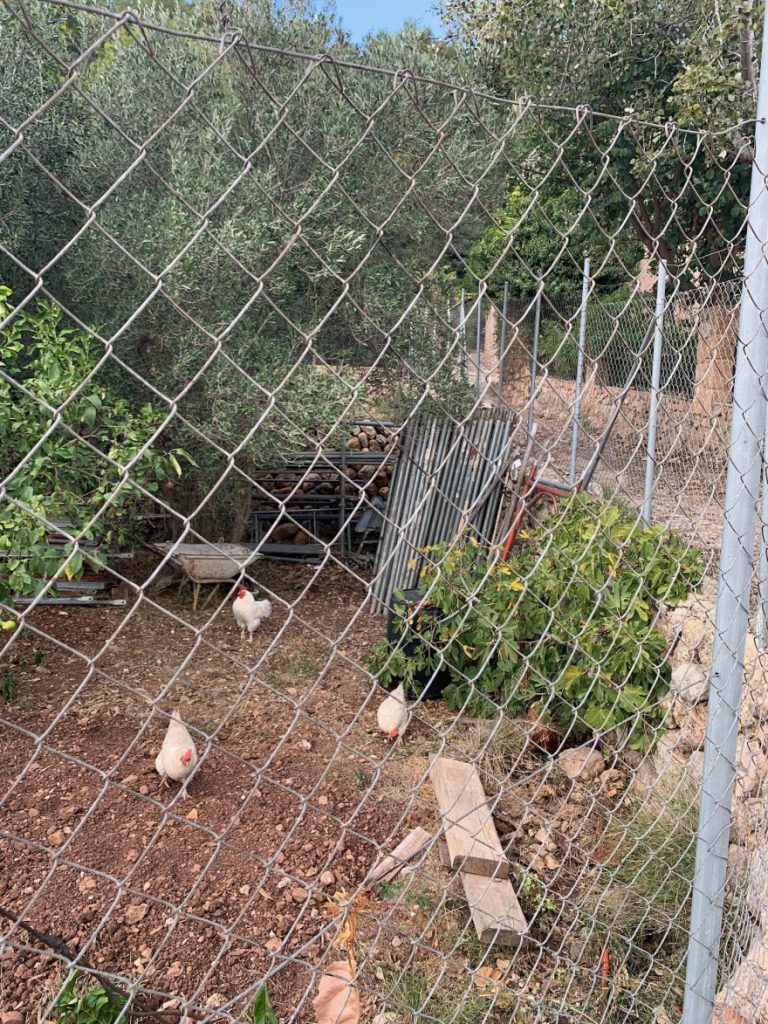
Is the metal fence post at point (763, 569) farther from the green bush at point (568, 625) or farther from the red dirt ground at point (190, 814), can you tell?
the red dirt ground at point (190, 814)

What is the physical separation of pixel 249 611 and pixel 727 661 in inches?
154

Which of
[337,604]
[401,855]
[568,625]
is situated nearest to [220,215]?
[337,604]

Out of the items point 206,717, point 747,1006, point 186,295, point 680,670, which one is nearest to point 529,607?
point 680,670

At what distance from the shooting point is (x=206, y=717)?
13.5ft

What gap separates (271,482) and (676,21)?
230 inches

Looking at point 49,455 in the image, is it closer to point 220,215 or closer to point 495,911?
point 220,215

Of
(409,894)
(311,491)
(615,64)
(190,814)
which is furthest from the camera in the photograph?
(615,64)

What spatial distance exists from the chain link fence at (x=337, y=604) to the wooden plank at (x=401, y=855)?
0.01 m

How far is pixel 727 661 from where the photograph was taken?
1.54m

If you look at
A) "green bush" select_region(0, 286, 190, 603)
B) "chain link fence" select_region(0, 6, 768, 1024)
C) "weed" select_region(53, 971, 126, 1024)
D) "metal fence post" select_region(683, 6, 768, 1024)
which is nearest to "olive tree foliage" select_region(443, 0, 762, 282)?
"chain link fence" select_region(0, 6, 768, 1024)

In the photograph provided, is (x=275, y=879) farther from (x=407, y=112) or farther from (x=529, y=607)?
(x=407, y=112)

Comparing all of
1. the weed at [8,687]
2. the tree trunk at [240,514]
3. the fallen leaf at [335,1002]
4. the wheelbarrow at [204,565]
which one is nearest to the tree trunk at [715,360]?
the fallen leaf at [335,1002]

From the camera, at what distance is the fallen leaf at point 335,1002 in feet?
4.96

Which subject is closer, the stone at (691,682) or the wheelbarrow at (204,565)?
the stone at (691,682)
